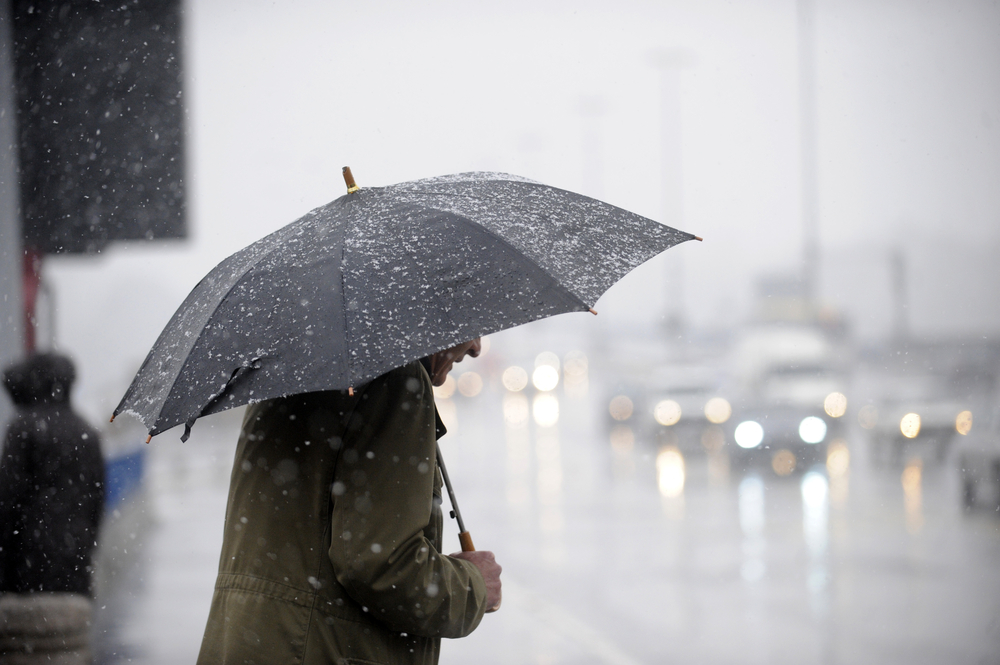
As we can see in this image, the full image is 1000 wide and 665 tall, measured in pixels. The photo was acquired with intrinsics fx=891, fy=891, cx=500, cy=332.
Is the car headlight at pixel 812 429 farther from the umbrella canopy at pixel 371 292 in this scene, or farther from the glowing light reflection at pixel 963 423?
the umbrella canopy at pixel 371 292

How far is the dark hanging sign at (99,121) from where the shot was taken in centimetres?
568

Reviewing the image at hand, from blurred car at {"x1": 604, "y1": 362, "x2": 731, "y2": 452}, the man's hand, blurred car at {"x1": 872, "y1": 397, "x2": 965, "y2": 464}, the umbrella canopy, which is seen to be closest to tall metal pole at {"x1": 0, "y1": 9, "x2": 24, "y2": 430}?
the umbrella canopy

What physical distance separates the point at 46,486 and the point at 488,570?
223 cm

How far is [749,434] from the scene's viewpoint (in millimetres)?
13562

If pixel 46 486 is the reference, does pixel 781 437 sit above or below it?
below

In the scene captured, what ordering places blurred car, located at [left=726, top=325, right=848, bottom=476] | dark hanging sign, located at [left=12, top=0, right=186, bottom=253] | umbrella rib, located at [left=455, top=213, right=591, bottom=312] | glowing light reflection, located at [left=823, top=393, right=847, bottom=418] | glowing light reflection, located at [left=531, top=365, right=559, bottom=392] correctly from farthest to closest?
glowing light reflection, located at [left=531, top=365, right=559, bottom=392] → glowing light reflection, located at [left=823, top=393, right=847, bottom=418] → blurred car, located at [left=726, top=325, right=848, bottom=476] → dark hanging sign, located at [left=12, top=0, right=186, bottom=253] → umbrella rib, located at [left=455, top=213, right=591, bottom=312]

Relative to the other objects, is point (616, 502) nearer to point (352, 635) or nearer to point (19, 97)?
point (19, 97)

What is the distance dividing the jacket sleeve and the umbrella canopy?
0.41 ft

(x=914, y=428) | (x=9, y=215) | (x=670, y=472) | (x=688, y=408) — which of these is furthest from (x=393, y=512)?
(x=688, y=408)

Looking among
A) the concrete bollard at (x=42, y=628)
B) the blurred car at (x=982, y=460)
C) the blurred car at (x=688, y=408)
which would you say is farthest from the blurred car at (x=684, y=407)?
the concrete bollard at (x=42, y=628)

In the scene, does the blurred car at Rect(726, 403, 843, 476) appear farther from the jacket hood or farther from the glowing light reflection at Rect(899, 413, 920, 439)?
the jacket hood

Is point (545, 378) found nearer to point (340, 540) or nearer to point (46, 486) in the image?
point (46, 486)

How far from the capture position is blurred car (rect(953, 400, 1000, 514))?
7.95 m

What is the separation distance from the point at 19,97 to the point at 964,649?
6734 millimetres
